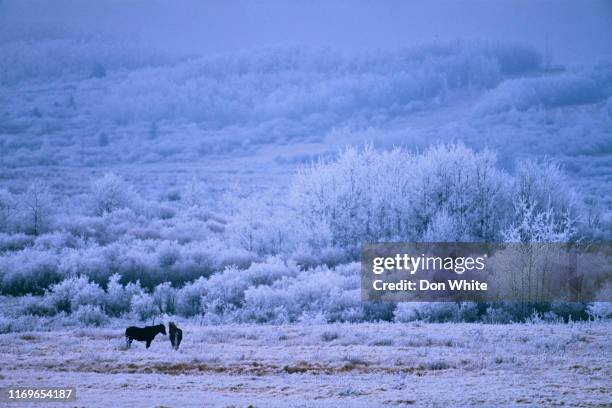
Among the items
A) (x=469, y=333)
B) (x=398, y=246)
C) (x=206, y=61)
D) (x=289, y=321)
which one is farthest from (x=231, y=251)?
(x=206, y=61)

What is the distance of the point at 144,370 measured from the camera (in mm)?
9047

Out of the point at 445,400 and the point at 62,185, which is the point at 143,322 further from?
the point at 62,185

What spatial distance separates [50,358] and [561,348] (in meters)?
7.25

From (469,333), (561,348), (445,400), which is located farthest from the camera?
(469,333)

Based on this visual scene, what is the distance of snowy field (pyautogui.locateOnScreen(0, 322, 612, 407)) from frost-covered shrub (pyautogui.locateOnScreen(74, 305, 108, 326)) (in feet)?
4.91

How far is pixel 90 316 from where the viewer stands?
13297 millimetres

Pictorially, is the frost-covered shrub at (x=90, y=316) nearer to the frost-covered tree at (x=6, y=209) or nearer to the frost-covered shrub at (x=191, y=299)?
the frost-covered shrub at (x=191, y=299)

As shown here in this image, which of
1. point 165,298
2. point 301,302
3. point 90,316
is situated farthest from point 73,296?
point 301,302

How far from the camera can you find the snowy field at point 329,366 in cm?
781

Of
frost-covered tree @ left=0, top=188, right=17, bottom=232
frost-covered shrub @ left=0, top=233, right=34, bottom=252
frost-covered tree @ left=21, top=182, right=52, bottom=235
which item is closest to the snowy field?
frost-covered shrub @ left=0, top=233, right=34, bottom=252

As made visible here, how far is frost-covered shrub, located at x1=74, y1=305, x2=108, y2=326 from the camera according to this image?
1317 cm

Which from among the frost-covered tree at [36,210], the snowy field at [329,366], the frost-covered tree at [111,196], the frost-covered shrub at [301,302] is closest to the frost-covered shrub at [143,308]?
the frost-covered shrub at [301,302]

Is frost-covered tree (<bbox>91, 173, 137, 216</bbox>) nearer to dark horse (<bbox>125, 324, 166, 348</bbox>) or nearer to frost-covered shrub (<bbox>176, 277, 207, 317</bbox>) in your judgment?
frost-covered shrub (<bbox>176, 277, 207, 317</bbox>)

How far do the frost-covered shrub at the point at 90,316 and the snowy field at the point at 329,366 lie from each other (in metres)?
1.50
